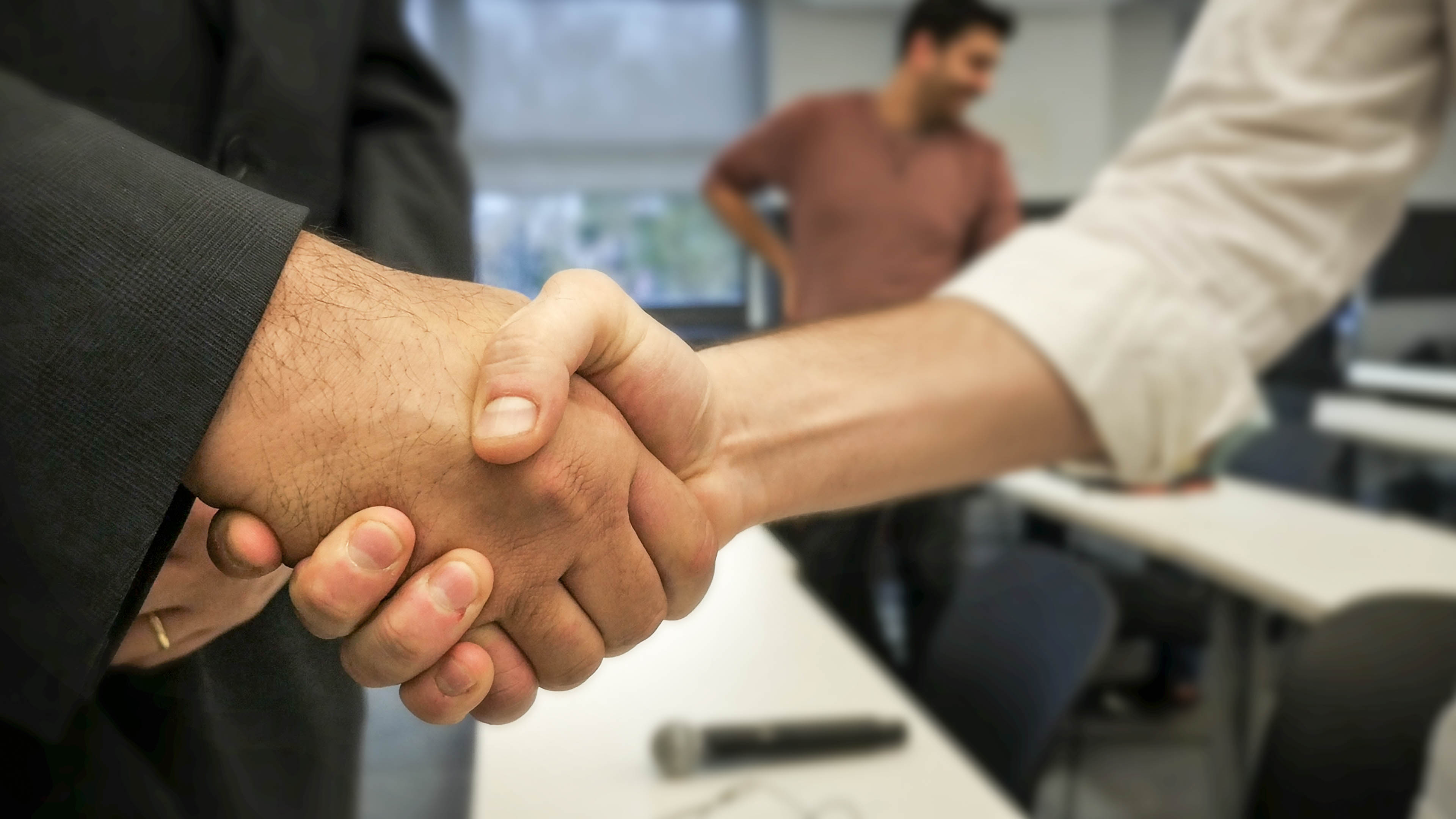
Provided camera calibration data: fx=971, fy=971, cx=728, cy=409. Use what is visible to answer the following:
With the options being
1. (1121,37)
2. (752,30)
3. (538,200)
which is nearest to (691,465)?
(538,200)

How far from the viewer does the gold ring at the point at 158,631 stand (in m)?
0.26

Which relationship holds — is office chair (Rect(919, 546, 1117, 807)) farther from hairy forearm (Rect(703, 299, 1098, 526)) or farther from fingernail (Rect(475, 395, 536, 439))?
fingernail (Rect(475, 395, 536, 439))

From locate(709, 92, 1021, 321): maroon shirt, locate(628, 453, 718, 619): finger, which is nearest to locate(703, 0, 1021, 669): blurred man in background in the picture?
locate(709, 92, 1021, 321): maroon shirt

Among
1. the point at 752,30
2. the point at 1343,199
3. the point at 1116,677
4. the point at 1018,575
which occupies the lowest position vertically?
the point at 1116,677

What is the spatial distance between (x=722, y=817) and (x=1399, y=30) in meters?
0.67

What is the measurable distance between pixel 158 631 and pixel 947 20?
1684 mm

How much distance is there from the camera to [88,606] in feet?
0.75

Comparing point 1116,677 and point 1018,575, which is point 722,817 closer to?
point 1018,575

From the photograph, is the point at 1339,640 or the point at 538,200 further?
the point at 1339,640

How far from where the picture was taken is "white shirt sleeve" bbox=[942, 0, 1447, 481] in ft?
1.89

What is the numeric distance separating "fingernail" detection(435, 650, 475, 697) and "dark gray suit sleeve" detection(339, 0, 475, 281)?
0.11 metres

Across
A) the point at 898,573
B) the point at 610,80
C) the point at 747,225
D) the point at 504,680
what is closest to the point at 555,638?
the point at 504,680

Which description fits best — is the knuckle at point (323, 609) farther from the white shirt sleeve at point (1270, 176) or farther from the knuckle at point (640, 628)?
the white shirt sleeve at point (1270, 176)

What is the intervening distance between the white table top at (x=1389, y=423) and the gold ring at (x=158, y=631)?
9.26ft
